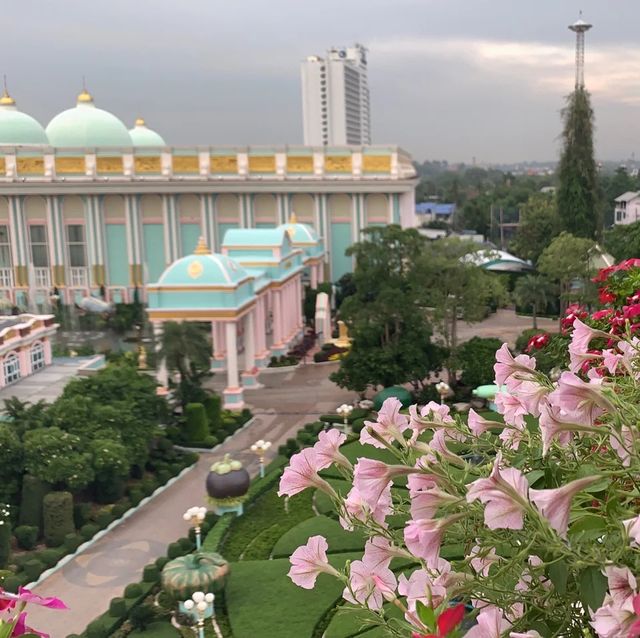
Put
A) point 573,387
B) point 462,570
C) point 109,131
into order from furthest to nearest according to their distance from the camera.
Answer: point 109,131 < point 462,570 < point 573,387

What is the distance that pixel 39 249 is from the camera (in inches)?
1582

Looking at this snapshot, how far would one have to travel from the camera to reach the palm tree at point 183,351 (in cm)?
2127

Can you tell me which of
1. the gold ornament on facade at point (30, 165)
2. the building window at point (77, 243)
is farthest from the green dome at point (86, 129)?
the building window at point (77, 243)

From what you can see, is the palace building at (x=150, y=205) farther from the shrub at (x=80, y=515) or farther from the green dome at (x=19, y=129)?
the shrub at (x=80, y=515)

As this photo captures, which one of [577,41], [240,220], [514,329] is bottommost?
[514,329]

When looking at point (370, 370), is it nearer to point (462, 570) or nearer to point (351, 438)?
point (351, 438)

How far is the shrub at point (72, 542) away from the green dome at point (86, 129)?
30197 millimetres

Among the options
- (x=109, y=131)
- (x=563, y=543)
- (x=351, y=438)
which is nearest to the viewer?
(x=563, y=543)

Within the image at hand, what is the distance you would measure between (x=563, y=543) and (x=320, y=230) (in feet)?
122

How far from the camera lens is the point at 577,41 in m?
39.1

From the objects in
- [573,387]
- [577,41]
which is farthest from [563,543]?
[577,41]

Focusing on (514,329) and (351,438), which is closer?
(351,438)

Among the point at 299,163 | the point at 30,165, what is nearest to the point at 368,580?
the point at 299,163

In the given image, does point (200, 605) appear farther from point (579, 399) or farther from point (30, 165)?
point (30, 165)
